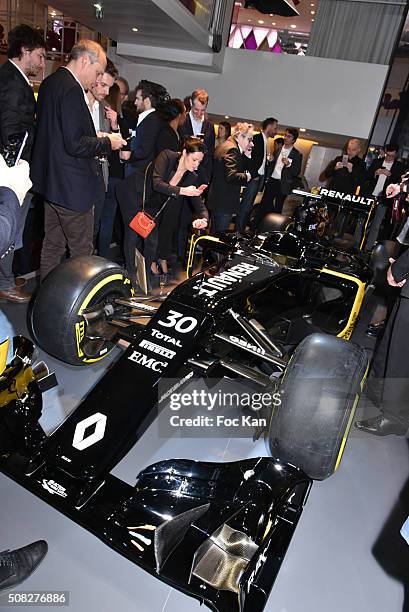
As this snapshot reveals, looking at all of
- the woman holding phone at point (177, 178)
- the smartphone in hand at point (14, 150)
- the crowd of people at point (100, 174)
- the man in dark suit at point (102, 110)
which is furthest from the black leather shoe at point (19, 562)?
the woman holding phone at point (177, 178)

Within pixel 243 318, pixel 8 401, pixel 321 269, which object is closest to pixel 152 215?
pixel 321 269

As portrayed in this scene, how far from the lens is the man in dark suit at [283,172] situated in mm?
7133

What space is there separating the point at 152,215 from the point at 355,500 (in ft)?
8.63

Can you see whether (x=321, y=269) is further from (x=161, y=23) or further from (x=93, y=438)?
(x=161, y=23)

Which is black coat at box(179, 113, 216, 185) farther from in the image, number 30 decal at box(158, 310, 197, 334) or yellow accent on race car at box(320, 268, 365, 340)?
number 30 decal at box(158, 310, 197, 334)

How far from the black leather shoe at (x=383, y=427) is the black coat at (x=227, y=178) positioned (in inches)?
120

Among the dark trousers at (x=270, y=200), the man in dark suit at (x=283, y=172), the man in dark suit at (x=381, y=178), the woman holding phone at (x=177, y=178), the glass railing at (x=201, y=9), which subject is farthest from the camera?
the dark trousers at (x=270, y=200)

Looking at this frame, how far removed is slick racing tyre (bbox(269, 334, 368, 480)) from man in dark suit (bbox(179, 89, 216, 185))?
3.44m

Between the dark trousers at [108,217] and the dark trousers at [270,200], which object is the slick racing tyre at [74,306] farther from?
the dark trousers at [270,200]

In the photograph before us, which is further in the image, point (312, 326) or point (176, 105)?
point (176, 105)

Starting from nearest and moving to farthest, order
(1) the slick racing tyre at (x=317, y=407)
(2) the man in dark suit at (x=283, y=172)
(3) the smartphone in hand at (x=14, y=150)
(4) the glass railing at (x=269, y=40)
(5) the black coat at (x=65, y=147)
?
(3) the smartphone in hand at (x=14, y=150), (1) the slick racing tyre at (x=317, y=407), (5) the black coat at (x=65, y=147), (2) the man in dark suit at (x=283, y=172), (4) the glass railing at (x=269, y=40)

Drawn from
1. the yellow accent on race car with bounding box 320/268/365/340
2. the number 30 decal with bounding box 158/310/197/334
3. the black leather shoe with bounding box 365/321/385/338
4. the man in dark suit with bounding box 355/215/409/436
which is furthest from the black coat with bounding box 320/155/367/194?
the number 30 decal with bounding box 158/310/197/334

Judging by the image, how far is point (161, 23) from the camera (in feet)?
20.3

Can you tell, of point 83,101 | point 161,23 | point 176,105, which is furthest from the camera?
point 161,23
